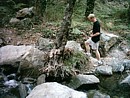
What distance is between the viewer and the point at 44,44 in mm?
10758

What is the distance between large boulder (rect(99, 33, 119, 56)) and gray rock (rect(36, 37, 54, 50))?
76.7 inches

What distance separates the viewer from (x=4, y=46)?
1063 cm

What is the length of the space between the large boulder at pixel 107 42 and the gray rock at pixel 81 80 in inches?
99.2

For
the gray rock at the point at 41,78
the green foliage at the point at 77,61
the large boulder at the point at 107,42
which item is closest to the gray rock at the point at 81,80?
the green foliage at the point at 77,61

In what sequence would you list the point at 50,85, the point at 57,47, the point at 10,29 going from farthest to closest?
the point at 10,29 → the point at 57,47 → the point at 50,85

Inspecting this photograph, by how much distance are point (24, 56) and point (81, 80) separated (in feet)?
6.60

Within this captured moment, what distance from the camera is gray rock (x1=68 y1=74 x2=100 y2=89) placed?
28.7 feet

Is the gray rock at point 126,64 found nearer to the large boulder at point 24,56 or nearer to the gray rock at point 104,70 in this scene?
the gray rock at point 104,70

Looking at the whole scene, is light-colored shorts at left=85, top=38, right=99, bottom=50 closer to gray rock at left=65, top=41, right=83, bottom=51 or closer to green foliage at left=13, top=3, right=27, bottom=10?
gray rock at left=65, top=41, right=83, bottom=51

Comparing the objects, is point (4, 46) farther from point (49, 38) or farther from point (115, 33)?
point (115, 33)

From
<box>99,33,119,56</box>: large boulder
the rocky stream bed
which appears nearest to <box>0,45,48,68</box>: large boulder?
the rocky stream bed

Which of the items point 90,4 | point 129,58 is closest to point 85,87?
point 129,58

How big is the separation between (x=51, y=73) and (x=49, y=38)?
9.05 ft

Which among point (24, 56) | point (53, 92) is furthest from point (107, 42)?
point (53, 92)
